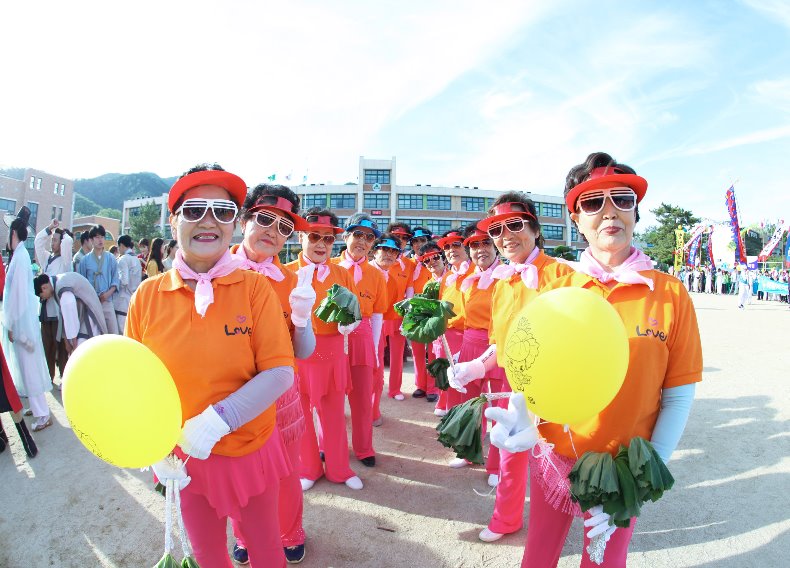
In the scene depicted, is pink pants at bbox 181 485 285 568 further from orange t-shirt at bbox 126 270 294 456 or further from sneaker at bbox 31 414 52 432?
sneaker at bbox 31 414 52 432

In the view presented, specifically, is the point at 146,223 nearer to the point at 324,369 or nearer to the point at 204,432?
the point at 324,369

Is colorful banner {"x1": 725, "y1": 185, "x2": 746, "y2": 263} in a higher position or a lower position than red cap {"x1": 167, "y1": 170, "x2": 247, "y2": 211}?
higher

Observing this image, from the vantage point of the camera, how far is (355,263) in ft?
15.6

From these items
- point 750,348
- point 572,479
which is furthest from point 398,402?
point 750,348

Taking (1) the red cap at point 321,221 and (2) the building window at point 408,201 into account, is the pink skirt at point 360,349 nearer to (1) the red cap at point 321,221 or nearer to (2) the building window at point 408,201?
(1) the red cap at point 321,221

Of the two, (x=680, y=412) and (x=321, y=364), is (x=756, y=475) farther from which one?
(x=321, y=364)

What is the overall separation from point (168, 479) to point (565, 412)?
5.24 ft

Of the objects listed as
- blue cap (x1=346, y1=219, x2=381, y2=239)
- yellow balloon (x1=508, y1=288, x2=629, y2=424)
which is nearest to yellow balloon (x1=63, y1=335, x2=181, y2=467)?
yellow balloon (x1=508, y1=288, x2=629, y2=424)

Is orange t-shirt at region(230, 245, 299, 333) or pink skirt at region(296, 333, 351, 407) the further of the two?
pink skirt at region(296, 333, 351, 407)

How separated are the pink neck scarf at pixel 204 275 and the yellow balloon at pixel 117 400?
302mm

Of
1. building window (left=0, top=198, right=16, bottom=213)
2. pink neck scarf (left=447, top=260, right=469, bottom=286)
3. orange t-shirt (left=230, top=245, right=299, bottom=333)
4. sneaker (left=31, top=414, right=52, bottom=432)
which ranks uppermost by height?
building window (left=0, top=198, right=16, bottom=213)

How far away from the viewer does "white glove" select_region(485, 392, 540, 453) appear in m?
1.71

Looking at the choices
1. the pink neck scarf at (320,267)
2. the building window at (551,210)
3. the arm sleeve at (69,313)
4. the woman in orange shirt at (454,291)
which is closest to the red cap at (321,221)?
the pink neck scarf at (320,267)

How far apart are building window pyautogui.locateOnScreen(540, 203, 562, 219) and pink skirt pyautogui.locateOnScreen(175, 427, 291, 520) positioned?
6067cm
